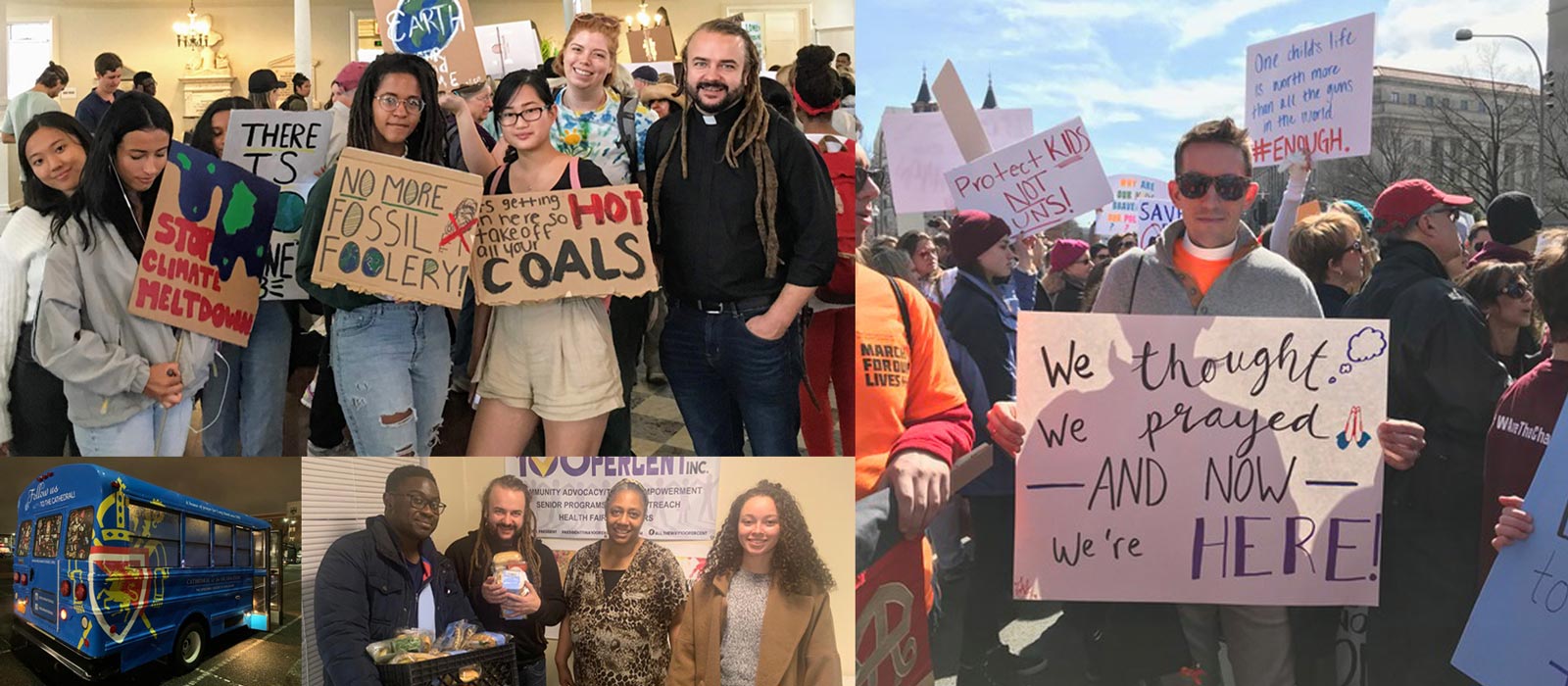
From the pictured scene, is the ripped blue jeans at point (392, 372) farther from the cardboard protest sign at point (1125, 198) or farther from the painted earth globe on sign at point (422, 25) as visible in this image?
the cardboard protest sign at point (1125, 198)

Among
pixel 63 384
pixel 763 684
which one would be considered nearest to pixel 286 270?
pixel 63 384

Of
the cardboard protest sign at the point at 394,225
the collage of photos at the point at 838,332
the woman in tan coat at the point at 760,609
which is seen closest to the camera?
the cardboard protest sign at the point at 394,225

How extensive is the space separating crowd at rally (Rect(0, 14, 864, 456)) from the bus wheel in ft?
1.86

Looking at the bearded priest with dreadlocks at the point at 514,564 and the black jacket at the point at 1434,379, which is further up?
the black jacket at the point at 1434,379

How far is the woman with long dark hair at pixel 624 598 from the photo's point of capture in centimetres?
376

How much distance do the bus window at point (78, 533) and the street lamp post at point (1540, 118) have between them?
4.32 meters

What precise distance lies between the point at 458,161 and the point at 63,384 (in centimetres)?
137

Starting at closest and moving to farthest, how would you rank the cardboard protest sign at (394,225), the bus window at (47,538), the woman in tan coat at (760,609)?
1. the cardboard protest sign at (394,225)
2. the woman in tan coat at (760,609)
3. the bus window at (47,538)

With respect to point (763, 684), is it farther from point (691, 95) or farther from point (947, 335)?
point (691, 95)

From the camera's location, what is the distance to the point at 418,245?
3500mm

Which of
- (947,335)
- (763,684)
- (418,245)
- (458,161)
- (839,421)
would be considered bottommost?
(763,684)

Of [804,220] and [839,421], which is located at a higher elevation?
[804,220]

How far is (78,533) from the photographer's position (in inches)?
150

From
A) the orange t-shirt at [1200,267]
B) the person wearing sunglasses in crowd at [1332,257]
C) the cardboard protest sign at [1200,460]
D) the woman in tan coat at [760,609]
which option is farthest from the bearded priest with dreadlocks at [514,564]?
the person wearing sunglasses in crowd at [1332,257]
